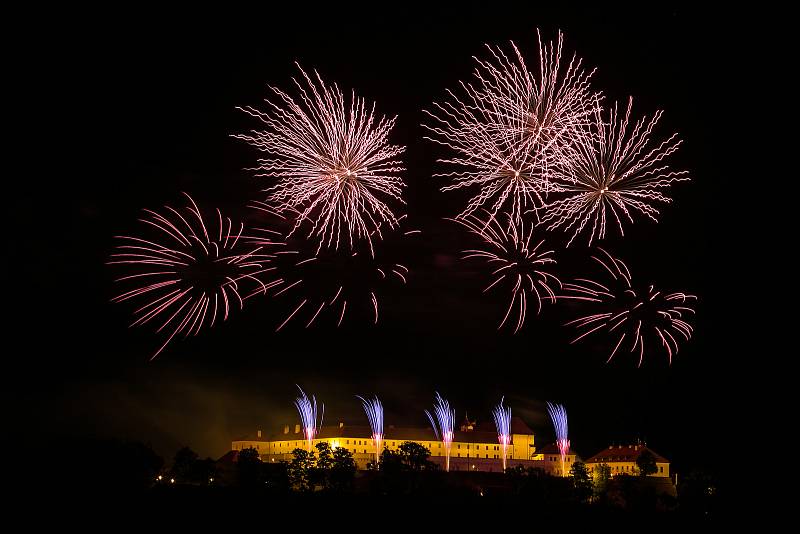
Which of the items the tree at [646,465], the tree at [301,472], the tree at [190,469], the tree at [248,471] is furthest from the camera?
the tree at [646,465]

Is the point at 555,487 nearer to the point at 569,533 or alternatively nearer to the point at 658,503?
the point at 658,503

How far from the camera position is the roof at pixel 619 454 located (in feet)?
252

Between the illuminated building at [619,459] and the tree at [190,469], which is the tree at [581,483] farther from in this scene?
the tree at [190,469]

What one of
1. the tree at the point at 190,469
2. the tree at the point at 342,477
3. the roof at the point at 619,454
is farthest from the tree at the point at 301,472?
the roof at the point at 619,454

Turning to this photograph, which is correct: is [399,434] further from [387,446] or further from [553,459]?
[553,459]

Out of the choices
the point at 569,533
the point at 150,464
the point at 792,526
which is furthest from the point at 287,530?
the point at 150,464

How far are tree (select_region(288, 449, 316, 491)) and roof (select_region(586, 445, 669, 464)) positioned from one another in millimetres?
26488

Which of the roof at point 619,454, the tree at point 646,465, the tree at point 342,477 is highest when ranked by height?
the roof at point 619,454

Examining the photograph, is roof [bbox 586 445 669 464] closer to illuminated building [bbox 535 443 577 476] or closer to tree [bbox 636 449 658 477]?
illuminated building [bbox 535 443 577 476]

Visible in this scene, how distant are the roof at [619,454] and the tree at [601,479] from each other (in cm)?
293

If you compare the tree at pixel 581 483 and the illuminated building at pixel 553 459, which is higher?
the illuminated building at pixel 553 459

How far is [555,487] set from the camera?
57.6 m

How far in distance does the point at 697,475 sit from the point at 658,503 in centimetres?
413

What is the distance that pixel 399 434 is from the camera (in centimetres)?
8919
